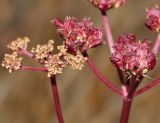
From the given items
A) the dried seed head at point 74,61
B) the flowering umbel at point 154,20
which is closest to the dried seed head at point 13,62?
the dried seed head at point 74,61

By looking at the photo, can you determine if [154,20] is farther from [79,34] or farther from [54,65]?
[54,65]

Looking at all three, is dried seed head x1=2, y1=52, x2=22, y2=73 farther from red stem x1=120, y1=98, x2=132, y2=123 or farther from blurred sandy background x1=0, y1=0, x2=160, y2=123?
blurred sandy background x1=0, y1=0, x2=160, y2=123

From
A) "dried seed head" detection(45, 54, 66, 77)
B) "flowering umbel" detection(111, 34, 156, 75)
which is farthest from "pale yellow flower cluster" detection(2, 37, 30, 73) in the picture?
"flowering umbel" detection(111, 34, 156, 75)

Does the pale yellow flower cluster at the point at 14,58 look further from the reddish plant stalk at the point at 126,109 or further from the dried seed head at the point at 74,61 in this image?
the reddish plant stalk at the point at 126,109

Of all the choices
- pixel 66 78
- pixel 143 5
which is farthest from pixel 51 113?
pixel 143 5

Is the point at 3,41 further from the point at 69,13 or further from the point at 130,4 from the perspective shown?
the point at 130,4

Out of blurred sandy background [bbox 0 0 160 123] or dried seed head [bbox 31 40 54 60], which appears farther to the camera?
blurred sandy background [bbox 0 0 160 123]

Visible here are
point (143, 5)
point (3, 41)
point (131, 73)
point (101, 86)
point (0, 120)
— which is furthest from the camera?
point (143, 5)
